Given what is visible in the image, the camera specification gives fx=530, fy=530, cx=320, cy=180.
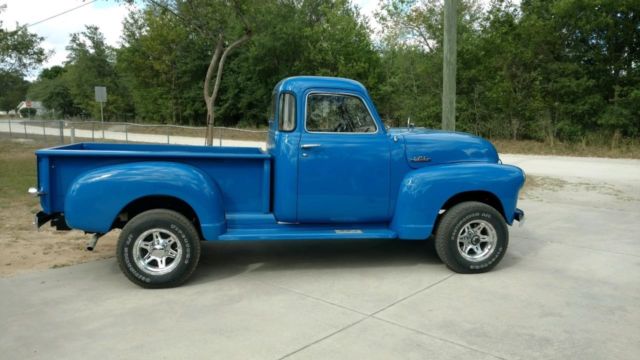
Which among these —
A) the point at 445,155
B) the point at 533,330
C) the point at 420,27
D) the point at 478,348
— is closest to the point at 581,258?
the point at 445,155

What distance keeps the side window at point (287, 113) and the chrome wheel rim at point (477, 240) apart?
206 centimetres

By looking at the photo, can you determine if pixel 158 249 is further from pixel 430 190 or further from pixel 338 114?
pixel 430 190

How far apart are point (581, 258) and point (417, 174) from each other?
2.36 meters

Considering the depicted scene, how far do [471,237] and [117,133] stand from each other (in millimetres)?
22637

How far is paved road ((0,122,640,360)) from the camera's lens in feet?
12.3

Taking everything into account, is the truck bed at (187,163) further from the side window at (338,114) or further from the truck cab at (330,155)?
the side window at (338,114)

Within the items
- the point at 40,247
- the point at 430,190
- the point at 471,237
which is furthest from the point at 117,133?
the point at 471,237

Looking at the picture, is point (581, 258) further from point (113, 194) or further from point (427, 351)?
point (113, 194)

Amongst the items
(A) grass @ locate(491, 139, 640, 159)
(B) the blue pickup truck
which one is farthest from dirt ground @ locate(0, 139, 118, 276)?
(A) grass @ locate(491, 139, 640, 159)

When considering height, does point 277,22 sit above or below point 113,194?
above

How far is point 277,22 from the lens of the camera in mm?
34375

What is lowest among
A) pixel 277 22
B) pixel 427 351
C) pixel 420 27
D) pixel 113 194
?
pixel 427 351

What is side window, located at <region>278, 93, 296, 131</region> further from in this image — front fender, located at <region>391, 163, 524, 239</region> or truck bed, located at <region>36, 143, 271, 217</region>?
front fender, located at <region>391, 163, 524, 239</region>

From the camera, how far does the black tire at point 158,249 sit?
480 cm
